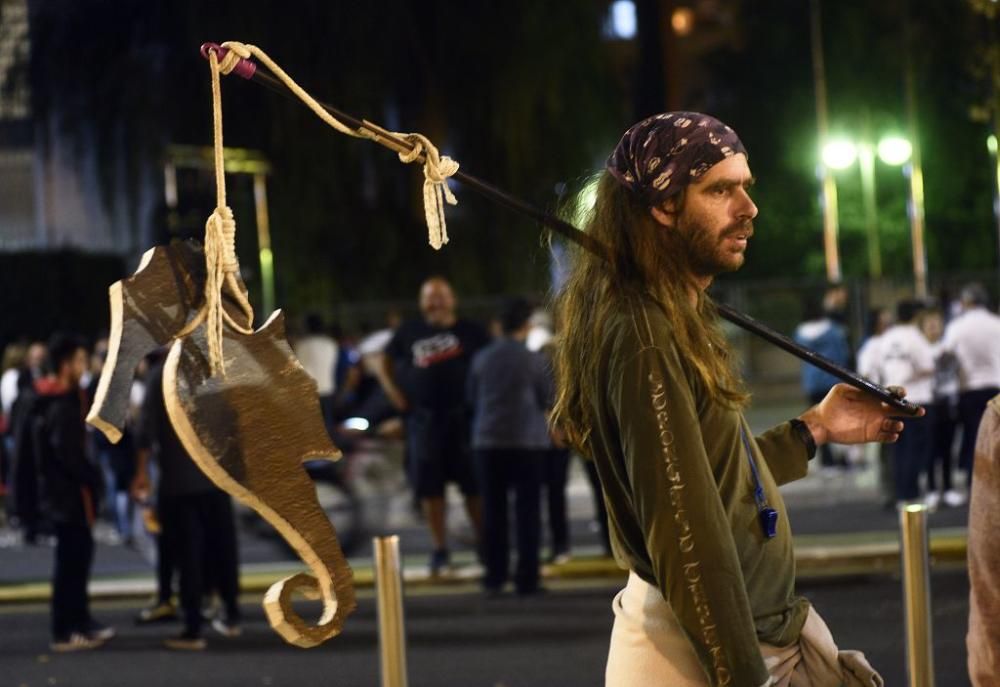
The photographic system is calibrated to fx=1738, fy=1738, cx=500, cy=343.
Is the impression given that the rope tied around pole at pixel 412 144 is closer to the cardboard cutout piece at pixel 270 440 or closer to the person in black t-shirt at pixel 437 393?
the cardboard cutout piece at pixel 270 440

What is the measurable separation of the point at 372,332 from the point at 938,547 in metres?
10.6

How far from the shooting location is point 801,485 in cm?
1683

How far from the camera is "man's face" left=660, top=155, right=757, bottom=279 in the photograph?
2992 mm

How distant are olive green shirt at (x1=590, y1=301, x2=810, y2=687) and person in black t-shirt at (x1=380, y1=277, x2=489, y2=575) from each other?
30.3 feet

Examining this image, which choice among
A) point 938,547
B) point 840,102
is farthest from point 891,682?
point 840,102

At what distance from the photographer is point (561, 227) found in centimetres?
295

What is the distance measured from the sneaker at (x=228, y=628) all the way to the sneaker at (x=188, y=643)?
0.34 meters

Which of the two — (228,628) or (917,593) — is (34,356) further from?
(917,593)

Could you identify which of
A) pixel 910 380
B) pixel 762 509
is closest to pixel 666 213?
pixel 762 509

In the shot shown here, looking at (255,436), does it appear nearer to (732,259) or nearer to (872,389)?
(732,259)

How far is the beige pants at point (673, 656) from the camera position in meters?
2.92

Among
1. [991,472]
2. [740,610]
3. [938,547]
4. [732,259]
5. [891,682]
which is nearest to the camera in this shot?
[740,610]

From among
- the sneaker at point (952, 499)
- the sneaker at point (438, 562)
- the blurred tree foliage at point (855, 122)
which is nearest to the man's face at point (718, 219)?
the sneaker at point (438, 562)

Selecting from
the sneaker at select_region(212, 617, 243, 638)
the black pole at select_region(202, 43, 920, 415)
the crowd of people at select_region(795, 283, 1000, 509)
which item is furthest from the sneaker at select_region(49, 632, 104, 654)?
the black pole at select_region(202, 43, 920, 415)
